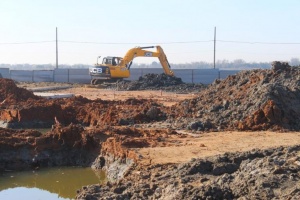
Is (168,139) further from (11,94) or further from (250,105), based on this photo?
(11,94)

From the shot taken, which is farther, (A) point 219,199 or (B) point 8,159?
(B) point 8,159

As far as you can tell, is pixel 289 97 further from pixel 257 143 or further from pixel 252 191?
pixel 252 191

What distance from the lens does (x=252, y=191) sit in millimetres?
8531

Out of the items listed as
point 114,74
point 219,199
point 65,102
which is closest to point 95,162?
point 219,199

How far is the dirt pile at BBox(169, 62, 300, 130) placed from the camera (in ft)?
58.5

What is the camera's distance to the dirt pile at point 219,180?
8.60m

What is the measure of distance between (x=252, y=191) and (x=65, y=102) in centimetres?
1854

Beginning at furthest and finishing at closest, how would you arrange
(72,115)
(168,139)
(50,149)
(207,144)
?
(72,115) < (168,139) < (50,149) < (207,144)

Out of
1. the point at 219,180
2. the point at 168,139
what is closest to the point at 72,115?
the point at 168,139

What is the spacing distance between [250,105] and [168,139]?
13.2 feet

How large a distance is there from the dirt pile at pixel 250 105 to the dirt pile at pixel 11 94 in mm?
8903

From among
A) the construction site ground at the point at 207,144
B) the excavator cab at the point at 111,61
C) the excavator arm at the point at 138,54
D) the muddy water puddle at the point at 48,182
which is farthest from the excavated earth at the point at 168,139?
the excavator arm at the point at 138,54

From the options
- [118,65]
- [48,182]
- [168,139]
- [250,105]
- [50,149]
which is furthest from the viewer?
[118,65]

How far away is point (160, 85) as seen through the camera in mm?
41250
